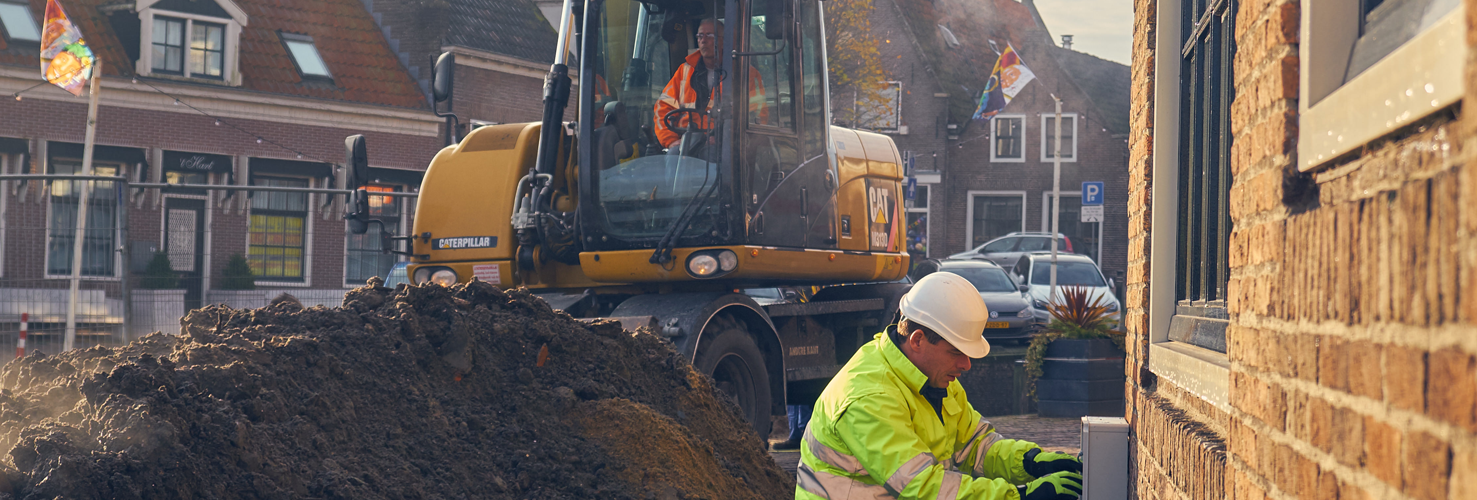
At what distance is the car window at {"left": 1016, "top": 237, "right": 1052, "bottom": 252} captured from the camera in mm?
32594

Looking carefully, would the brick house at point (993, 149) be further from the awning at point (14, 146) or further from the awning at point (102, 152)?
the awning at point (14, 146)

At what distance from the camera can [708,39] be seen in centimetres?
810

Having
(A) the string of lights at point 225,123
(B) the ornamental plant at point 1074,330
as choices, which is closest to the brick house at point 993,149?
(A) the string of lights at point 225,123

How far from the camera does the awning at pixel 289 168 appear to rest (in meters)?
24.0

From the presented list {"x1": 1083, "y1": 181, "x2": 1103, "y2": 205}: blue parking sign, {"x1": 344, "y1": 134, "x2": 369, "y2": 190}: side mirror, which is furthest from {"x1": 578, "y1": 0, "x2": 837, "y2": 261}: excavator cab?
{"x1": 1083, "y1": 181, "x2": 1103, "y2": 205}: blue parking sign

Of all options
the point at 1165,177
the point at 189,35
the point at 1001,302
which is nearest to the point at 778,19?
the point at 1165,177

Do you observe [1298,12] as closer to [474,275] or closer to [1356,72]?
[1356,72]

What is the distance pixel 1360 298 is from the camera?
5.43ft

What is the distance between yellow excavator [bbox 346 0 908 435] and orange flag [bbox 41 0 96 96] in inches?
445

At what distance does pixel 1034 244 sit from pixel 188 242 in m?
23.9

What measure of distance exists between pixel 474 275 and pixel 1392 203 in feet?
24.2

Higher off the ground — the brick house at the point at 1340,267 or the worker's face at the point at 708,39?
the worker's face at the point at 708,39

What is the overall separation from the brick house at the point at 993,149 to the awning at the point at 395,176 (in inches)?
→ 599

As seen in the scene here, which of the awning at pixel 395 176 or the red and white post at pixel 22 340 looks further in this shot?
the awning at pixel 395 176
